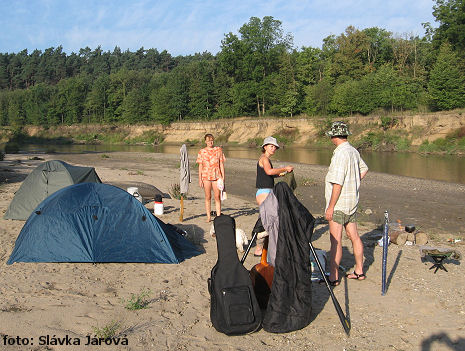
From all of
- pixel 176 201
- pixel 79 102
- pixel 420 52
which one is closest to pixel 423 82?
pixel 420 52

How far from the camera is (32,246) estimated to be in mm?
6844

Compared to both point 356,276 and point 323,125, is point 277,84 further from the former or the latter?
point 356,276

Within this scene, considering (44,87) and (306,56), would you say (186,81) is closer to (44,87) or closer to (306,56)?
(306,56)

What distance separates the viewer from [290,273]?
186 inches

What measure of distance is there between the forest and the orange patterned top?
148ft

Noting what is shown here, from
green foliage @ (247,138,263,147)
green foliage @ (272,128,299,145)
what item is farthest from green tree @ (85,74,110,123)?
green foliage @ (272,128,299,145)

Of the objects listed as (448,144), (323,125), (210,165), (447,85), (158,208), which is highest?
(447,85)

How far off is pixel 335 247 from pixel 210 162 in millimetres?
4019

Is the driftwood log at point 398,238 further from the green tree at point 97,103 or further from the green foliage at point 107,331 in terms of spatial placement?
the green tree at point 97,103

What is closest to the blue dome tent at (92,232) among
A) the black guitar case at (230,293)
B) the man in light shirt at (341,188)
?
the black guitar case at (230,293)

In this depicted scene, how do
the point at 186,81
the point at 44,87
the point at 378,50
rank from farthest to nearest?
the point at 44,87 → the point at 186,81 → the point at 378,50

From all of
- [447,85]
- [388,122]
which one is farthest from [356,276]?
[447,85]

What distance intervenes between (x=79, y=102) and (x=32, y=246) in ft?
319

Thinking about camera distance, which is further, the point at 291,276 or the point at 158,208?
the point at 158,208
